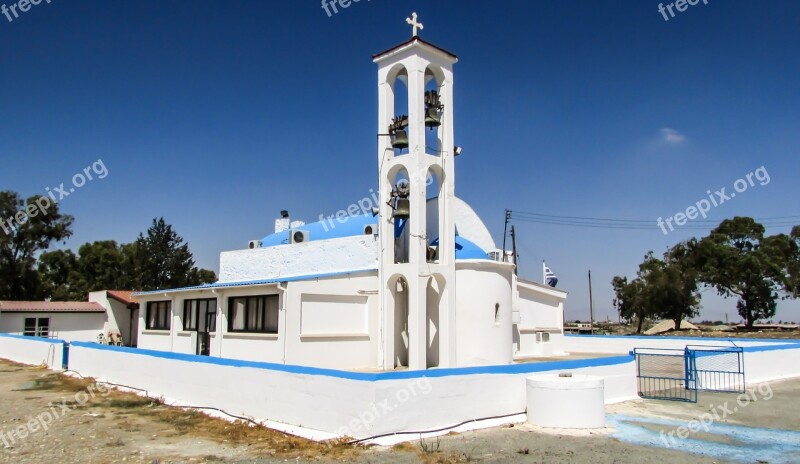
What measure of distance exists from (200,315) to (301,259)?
437 centimetres

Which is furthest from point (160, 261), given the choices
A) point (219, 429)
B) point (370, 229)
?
point (219, 429)

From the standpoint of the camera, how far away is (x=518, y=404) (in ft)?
41.2

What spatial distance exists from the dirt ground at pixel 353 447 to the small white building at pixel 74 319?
2229cm

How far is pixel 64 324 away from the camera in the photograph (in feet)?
116

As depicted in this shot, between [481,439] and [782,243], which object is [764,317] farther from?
[481,439]

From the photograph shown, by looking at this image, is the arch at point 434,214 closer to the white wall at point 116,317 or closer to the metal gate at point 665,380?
the metal gate at point 665,380

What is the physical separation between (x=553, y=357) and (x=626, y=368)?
1240cm

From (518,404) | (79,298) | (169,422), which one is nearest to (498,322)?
(518,404)

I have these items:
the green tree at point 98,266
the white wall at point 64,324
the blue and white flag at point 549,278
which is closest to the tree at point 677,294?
the blue and white flag at point 549,278

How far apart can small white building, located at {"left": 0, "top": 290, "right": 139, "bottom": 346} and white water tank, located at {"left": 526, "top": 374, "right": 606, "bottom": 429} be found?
1150 inches

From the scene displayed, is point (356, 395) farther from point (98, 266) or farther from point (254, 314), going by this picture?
point (98, 266)

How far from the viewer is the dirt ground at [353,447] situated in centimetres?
960

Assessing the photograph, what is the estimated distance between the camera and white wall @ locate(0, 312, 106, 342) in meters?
34.8

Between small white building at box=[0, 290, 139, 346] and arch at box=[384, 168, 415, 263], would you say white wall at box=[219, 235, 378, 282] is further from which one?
small white building at box=[0, 290, 139, 346]
